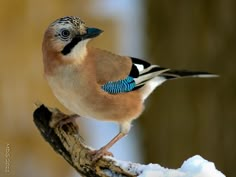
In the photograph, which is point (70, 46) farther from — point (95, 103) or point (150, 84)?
point (150, 84)

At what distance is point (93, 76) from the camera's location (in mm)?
1977

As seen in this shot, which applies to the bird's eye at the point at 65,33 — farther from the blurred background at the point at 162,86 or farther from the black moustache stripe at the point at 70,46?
the blurred background at the point at 162,86

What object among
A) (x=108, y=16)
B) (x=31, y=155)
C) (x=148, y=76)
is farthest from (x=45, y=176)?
(x=148, y=76)

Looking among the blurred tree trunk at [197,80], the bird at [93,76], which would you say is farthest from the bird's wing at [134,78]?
the blurred tree trunk at [197,80]

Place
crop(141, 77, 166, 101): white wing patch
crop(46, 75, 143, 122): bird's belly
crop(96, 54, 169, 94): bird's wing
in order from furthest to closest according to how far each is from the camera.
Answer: crop(141, 77, 166, 101): white wing patch
crop(96, 54, 169, 94): bird's wing
crop(46, 75, 143, 122): bird's belly

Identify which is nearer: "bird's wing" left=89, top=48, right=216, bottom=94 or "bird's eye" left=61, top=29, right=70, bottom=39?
"bird's eye" left=61, top=29, right=70, bottom=39

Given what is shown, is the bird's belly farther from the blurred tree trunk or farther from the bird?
the blurred tree trunk

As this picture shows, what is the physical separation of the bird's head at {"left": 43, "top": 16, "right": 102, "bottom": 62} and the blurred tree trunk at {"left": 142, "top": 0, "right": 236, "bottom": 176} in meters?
1.58

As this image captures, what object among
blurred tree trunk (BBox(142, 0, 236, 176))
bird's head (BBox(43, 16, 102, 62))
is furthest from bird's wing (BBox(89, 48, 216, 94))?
blurred tree trunk (BBox(142, 0, 236, 176))

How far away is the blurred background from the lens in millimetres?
3391

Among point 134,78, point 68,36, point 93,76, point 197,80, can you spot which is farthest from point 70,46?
point 197,80

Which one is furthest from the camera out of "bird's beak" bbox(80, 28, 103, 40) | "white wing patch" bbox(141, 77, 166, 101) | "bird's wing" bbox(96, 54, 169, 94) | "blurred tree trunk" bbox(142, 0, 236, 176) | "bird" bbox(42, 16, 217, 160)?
"blurred tree trunk" bbox(142, 0, 236, 176)

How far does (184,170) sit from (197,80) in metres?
1.78

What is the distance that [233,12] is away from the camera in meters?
3.33
